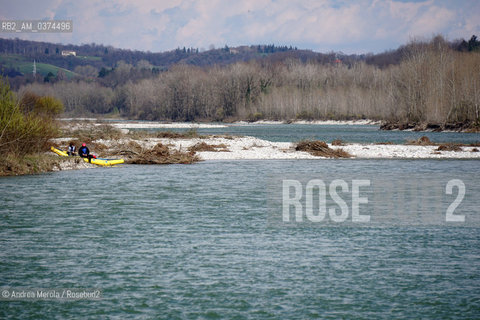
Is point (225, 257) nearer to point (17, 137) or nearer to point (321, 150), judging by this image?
point (17, 137)

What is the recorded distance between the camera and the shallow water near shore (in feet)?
37.8

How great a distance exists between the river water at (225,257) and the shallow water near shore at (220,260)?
4 centimetres

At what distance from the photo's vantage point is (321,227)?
62.3 ft

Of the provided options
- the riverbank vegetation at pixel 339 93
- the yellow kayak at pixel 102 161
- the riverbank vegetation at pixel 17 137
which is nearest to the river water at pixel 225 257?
the riverbank vegetation at pixel 17 137

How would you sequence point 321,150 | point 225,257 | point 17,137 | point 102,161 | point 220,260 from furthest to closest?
1. point 321,150
2. point 102,161
3. point 17,137
4. point 225,257
5. point 220,260

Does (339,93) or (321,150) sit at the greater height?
(339,93)

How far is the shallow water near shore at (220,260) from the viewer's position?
11.5 metres

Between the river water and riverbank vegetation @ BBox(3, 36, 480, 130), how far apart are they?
2376 inches

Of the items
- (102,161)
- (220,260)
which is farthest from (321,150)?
(220,260)

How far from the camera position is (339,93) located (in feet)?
468

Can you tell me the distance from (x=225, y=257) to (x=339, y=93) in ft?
432

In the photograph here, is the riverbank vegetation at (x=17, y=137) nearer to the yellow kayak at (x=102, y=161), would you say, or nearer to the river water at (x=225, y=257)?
the yellow kayak at (x=102, y=161)

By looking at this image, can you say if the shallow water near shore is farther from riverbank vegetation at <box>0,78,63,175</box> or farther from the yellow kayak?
the yellow kayak

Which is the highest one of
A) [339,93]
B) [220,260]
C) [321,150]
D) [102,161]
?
[339,93]
